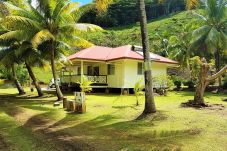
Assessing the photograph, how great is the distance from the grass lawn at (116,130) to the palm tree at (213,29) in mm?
15890

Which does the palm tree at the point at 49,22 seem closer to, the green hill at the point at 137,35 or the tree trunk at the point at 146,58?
the tree trunk at the point at 146,58

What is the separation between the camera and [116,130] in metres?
11.0

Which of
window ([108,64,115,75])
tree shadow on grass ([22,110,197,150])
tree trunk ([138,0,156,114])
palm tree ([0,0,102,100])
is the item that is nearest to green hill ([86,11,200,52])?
window ([108,64,115,75])

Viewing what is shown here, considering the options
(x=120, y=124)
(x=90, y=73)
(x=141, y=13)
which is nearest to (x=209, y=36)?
(x=90, y=73)

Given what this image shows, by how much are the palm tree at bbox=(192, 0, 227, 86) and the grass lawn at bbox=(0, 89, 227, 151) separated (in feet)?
52.1

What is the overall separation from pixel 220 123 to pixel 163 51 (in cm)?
4004

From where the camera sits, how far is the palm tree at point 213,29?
30.1m

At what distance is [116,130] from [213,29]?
72.8 ft

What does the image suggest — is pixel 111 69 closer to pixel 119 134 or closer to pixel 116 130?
pixel 116 130

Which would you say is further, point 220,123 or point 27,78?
point 27,78

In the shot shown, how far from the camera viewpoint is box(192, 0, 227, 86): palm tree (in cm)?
3005

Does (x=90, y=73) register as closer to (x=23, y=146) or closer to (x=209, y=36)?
(x=209, y=36)

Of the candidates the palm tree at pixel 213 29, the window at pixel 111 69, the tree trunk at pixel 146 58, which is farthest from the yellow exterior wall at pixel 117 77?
the tree trunk at pixel 146 58

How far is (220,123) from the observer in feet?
37.2
